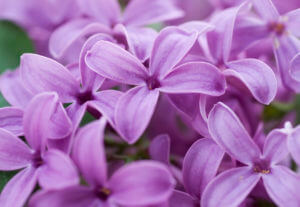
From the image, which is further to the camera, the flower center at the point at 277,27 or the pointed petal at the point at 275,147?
the flower center at the point at 277,27

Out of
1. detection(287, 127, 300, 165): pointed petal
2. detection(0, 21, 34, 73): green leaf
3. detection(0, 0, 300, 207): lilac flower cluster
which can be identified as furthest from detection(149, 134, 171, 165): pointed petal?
detection(0, 21, 34, 73): green leaf

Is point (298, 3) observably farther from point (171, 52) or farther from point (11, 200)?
point (11, 200)

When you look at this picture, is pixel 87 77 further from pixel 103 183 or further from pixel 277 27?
pixel 277 27

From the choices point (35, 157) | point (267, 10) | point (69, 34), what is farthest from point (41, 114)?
point (267, 10)

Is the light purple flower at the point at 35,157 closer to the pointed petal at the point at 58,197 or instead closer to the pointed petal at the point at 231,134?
the pointed petal at the point at 58,197

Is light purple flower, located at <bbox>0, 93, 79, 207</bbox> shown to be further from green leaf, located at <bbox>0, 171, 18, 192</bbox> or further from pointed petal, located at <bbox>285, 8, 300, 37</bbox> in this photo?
pointed petal, located at <bbox>285, 8, 300, 37</bbox>

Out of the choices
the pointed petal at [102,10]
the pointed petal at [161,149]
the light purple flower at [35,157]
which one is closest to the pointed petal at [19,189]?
the light purple flower at [35,157]
